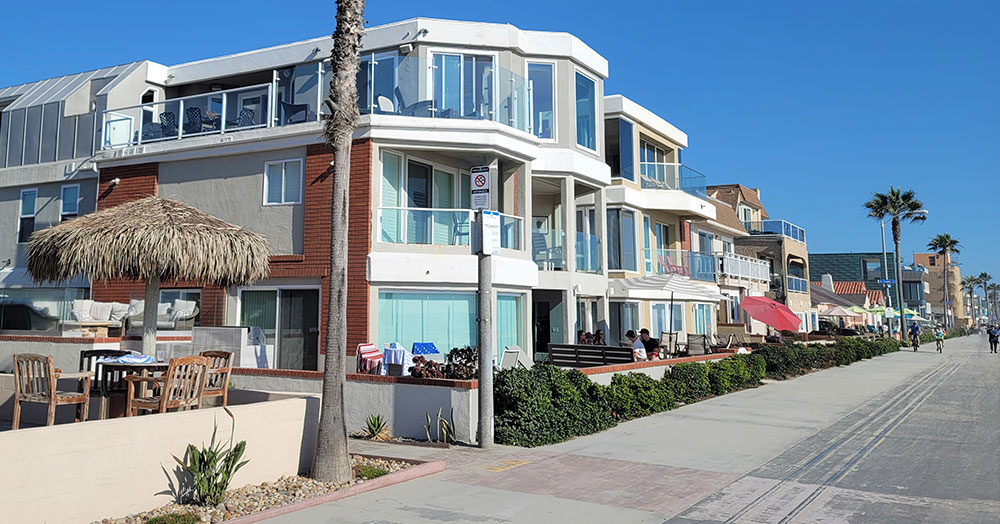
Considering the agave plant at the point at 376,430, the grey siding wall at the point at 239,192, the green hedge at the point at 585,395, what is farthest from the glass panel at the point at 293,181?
the green hedge at the point at 585,395

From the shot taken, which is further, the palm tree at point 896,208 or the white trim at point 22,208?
the palm tree at point 896,208

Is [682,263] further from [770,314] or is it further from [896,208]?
[896,208]

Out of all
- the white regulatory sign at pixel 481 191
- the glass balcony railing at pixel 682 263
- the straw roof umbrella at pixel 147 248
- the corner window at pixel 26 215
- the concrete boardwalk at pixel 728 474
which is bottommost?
the concrete boardwalk at pixel 728 474

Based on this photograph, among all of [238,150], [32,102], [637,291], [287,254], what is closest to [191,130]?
[238,150]

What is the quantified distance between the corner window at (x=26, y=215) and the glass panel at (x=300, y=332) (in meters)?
10.8

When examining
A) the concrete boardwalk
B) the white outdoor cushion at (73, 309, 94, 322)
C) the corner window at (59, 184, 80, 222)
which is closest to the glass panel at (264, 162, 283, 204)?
the white outdoor cushion at (73, 309, 94, 322)

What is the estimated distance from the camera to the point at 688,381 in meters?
16.3

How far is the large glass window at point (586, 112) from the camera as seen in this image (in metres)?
20.7

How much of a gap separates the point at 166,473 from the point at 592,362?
10409 mm

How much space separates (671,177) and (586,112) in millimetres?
9211

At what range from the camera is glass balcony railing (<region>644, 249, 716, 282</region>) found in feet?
92.4

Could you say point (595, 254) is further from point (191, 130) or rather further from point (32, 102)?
point (32, 102)

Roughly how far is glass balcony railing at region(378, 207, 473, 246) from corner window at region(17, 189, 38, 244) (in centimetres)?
1301

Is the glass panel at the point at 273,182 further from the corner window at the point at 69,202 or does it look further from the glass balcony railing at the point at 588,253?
the glass balcony railing at the point at 588,253
